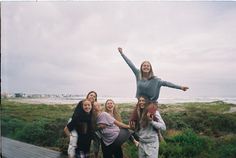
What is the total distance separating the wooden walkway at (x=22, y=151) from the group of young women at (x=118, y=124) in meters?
0.44

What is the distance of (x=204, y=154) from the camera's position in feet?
15.4

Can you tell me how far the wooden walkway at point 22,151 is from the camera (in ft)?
17.3

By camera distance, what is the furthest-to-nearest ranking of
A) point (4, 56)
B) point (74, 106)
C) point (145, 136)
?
point (4, 56) < point (74, 106) < point (145, 136)

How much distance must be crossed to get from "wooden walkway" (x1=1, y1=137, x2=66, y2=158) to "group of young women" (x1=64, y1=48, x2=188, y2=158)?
44 cm

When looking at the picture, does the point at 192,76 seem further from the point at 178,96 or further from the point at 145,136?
the point at 145,136

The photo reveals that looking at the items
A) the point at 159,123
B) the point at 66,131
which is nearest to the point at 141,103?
the point at 159,123

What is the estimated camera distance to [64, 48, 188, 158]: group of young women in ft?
15.4

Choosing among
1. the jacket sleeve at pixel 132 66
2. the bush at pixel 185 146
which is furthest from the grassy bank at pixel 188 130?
the jacket sleeve at pixel 132 66

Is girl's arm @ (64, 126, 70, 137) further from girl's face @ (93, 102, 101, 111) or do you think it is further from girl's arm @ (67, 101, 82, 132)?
girl's face @ (93, 102, 101, 111)

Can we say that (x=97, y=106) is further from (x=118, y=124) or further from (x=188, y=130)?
(x=188, y=130)

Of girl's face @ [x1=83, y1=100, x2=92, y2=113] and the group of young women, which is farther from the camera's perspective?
girl's face @ [x1=83, y1=100, x2=92, y2=113]

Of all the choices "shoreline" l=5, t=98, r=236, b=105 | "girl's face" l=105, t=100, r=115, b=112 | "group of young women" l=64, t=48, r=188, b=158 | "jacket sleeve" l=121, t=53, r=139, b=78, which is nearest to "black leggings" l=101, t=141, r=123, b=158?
"group of young women" l=64, t=48, r=188, b=158

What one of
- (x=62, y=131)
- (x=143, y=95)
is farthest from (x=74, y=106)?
(x=143, y=95)

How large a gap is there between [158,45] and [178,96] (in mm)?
657
